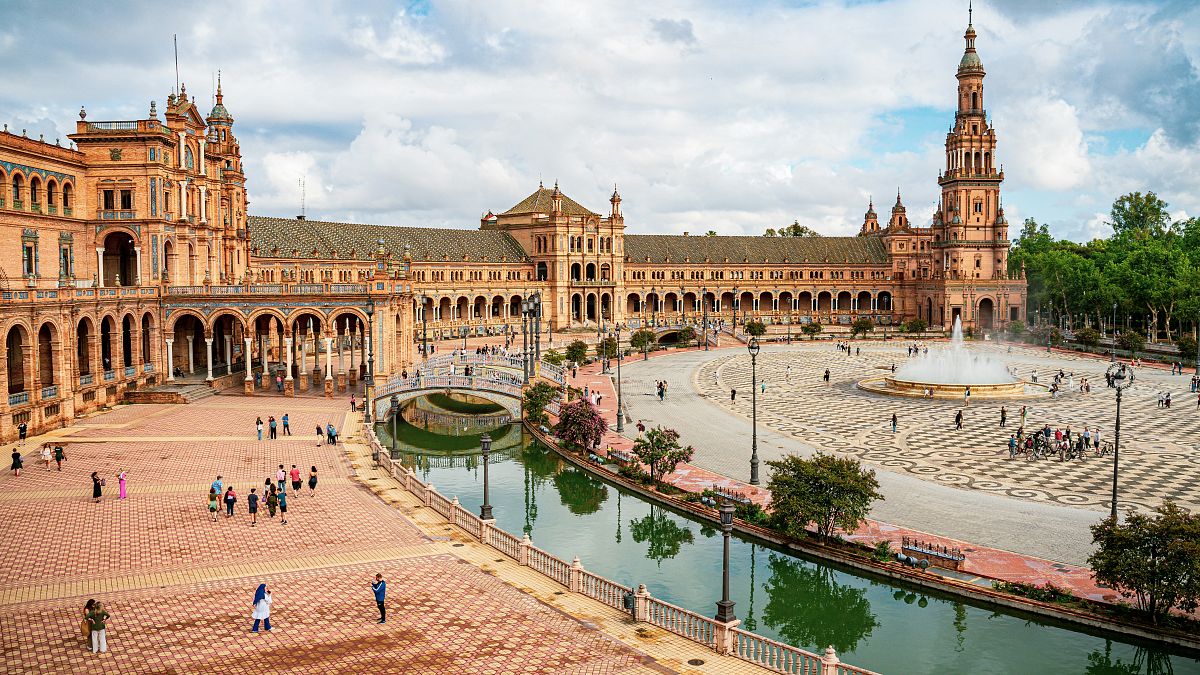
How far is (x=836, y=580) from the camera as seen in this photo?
97.8ft

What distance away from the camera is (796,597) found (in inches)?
1176

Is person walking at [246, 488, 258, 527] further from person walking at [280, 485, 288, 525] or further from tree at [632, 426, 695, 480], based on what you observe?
tree at [632, 426, 695, 480]

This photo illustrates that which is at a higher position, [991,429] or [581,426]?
[581,426]

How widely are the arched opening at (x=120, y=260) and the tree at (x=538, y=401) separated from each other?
2804 centimetres

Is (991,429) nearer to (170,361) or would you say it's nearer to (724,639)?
(724,639)

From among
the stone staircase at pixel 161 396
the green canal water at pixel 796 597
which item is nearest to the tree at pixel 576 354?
the stone staircase at pixel 161 396

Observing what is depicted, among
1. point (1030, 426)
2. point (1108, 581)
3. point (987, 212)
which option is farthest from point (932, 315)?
point (1108, 581)

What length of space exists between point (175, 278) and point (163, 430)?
18.8 meters

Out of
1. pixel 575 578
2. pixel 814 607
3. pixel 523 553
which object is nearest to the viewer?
pixel 575 578

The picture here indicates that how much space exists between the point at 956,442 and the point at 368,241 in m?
78.0

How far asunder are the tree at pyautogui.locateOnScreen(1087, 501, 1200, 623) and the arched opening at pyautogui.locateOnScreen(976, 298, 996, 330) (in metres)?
107

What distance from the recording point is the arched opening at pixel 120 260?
205 ft

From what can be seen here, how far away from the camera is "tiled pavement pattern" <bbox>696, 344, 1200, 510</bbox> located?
38062 millimetres

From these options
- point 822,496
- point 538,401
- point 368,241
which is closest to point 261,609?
point 822,496
